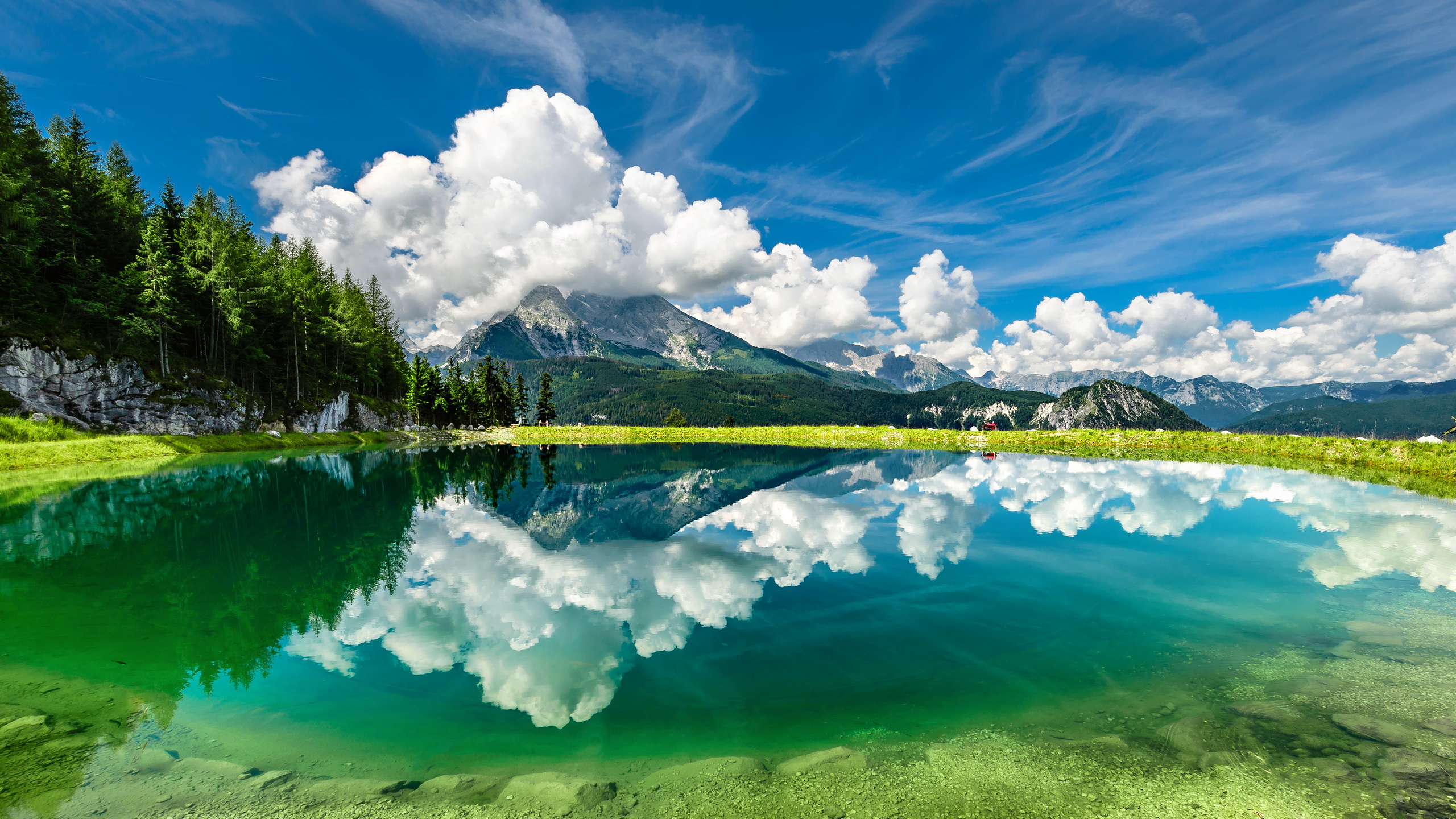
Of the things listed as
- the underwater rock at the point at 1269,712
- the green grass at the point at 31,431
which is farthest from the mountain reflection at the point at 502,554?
the green grass at the point at 31,431

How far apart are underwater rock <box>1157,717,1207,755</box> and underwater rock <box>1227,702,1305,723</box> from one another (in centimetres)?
86

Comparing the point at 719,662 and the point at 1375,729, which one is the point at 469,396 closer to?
the point at 719,662

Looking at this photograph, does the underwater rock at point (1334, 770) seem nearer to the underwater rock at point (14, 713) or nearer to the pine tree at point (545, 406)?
the underwater rock at point (14, 713)

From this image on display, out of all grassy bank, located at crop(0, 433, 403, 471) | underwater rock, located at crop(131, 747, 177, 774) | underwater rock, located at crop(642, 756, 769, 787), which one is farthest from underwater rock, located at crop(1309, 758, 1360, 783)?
grassy bank, located at crop(0, 433, 403, 471)

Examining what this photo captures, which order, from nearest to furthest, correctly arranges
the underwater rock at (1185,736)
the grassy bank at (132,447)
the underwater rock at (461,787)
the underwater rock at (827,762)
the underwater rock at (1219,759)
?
the underwater rock at (461,787), the underwater rock at (827,762), the underwater rock at (1219,759), the underwater rock at (1185,736), the grassy bank at (132,447)

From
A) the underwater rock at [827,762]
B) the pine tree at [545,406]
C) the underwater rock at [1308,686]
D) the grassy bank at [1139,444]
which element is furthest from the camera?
the pine tree at [545,406]

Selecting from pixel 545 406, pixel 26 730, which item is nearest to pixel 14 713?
pixel 26 730

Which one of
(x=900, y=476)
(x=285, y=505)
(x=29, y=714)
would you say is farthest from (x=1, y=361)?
(x=900, y=476)

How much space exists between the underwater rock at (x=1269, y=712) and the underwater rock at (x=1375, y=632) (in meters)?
5.44

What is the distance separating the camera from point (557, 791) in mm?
6164

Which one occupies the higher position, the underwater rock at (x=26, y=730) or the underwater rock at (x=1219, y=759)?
the underwater rock at (x=26, y=730)

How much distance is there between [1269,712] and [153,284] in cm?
8574

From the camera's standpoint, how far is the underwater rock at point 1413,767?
21.1 ft

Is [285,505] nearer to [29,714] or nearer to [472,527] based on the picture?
[472,527]
